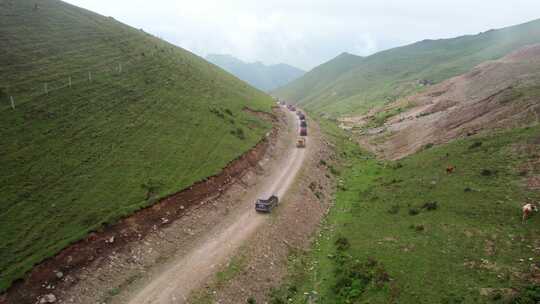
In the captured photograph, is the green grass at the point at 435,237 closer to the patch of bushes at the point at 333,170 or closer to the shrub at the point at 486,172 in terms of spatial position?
the shrub at the point at 486,172

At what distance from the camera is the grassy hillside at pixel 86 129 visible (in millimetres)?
24422

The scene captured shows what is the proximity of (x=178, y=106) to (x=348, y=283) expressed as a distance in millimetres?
35984

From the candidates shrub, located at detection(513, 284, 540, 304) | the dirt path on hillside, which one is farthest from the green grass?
the dirt path on hillside

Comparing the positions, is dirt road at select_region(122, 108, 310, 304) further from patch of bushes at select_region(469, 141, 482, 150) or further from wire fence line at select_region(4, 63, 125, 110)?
wire fence line at select_region(4, 63, 125, 110)

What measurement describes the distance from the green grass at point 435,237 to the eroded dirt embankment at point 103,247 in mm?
11272

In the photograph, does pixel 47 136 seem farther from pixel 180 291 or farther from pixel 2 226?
pixel 180 291

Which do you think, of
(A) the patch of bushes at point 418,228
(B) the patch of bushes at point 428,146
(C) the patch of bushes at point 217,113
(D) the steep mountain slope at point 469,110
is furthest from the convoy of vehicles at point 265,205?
(D) the steep mountain slope at point 469,110

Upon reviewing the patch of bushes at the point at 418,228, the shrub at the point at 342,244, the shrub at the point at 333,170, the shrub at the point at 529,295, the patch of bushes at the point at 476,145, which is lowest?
the shrub at the point at 342,244

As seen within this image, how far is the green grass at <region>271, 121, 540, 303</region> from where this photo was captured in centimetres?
2008

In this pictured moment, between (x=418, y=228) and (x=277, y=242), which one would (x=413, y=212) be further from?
(x=277, y=242)

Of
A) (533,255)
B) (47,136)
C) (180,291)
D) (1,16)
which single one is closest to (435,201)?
(533,255)

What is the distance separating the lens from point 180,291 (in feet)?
71.6

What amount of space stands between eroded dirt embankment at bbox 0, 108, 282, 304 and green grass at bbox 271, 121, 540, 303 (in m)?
11.3

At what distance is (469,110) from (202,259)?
4741cm
